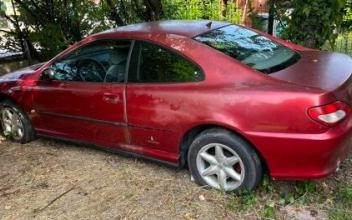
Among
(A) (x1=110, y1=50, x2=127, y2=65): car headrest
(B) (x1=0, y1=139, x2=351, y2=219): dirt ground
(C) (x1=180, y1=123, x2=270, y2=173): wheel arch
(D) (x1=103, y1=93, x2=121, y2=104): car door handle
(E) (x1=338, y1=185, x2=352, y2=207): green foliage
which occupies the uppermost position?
(A) (x1=110, y1=50, x2=127, y2=65): car headrest

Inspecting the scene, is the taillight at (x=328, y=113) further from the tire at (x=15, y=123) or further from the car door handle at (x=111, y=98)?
the tire at (x=15, y=123)

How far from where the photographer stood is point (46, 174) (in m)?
4.75

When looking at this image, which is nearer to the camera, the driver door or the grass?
the grass

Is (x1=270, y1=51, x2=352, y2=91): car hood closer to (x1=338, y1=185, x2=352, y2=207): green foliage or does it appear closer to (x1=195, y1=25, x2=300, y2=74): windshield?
(x1=195, y1=25, x2=300, y2=74): windshield

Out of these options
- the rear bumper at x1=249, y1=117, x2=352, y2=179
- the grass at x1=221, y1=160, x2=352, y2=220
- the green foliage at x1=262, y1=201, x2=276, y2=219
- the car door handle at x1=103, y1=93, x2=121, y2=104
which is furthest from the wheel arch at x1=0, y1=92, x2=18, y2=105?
the green foliage at x1=262, y1=201, x2=276, y2=219

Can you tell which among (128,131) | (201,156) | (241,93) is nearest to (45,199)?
(128,131)

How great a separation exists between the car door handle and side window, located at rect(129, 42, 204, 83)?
8.9 inches

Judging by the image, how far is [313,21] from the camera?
20.2 ft

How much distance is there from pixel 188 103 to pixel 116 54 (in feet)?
3.44

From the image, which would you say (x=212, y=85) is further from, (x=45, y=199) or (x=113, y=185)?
(x=45, y=199)

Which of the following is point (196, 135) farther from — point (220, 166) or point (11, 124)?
point (11, 124)

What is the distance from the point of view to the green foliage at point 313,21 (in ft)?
19.6

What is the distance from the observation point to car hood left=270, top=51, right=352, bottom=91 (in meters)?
3.59

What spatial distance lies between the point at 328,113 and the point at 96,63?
2367 millimetres
